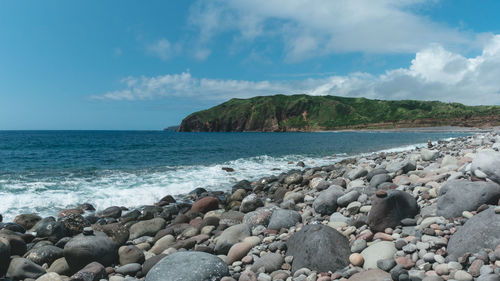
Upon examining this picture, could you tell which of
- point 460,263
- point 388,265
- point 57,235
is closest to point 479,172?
point 460,263

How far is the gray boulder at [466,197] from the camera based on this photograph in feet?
15.2

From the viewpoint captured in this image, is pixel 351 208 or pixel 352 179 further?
pixel 352 179

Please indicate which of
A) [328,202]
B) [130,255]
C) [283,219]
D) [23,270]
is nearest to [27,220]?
[23,270]

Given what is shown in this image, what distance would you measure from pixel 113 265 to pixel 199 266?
2.48 metres

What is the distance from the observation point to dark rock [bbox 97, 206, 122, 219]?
956 cm

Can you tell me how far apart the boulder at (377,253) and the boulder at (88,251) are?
4663mm

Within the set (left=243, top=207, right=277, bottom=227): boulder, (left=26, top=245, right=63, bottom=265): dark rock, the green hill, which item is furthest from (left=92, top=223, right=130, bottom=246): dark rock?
the green hill

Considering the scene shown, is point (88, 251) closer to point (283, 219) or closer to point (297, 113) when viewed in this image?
point (283, 219)

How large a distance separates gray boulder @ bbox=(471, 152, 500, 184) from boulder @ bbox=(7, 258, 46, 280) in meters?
8.37

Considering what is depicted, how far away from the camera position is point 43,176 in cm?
1662

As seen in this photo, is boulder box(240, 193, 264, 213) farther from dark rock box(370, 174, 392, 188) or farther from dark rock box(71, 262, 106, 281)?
dark rock box(71, 262, 106, 281)

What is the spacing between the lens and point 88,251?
18.3ft

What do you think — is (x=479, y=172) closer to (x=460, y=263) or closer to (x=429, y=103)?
(x=460, y=263)

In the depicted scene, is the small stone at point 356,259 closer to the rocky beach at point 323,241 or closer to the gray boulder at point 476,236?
the rocky beach at point 323,241
